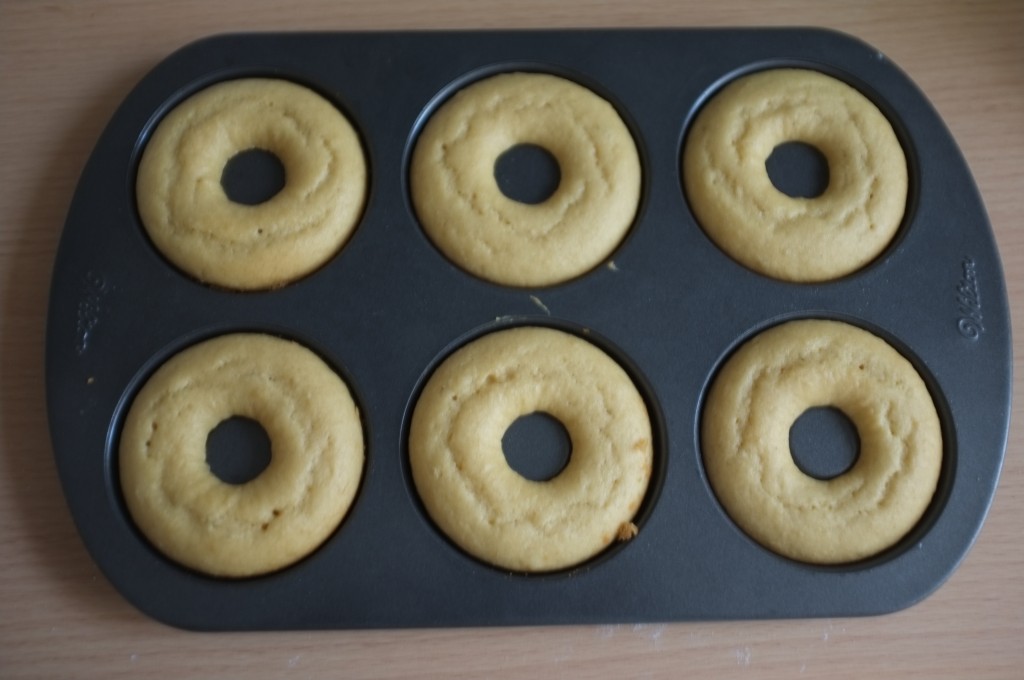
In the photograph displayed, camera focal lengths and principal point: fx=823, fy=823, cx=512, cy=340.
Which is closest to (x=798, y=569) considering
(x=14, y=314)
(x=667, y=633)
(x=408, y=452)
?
(x=667, y=633)

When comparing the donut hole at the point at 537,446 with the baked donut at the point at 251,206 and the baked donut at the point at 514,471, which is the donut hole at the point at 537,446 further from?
the baked donut at the point at 251,206

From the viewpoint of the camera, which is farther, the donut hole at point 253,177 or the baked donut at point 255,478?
the donut hole at point 253,177

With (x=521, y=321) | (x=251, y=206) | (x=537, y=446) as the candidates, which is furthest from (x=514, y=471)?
(x=251, y=206)

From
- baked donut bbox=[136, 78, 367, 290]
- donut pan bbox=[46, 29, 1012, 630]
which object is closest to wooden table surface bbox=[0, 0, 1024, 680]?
donut pan bbox=[46, 29, 1012, 630]

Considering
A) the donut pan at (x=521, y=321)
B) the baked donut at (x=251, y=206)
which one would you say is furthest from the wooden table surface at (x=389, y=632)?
the baked donut at (x=251, y=206)

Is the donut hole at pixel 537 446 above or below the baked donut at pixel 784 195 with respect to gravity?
below

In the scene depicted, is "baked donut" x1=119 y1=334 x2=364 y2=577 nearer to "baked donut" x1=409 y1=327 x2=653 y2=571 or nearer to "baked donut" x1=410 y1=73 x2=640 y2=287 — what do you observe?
"baked donut" x1=409 y1=327 x2=653 y2=571

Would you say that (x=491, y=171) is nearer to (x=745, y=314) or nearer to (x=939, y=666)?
(x=745, y=314)

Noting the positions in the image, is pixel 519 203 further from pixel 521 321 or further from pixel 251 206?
pixel 251 206
